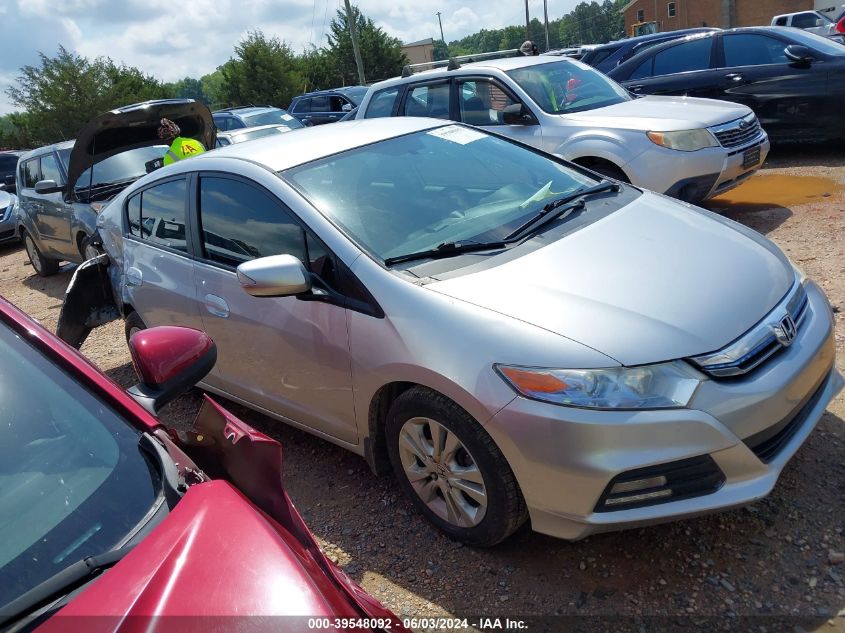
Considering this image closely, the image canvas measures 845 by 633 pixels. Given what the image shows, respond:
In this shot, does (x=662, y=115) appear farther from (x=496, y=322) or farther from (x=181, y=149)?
(x=496, y=322)

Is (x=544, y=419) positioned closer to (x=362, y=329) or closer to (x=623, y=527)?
(x=623, y=527)

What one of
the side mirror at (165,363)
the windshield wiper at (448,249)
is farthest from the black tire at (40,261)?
the side mirror at (165,363)

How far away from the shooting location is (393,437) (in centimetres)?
296

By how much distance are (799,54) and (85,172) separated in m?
7.99

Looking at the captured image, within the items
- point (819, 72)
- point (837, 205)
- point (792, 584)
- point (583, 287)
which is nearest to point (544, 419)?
point (583, 287)

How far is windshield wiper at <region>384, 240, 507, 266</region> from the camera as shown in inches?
119

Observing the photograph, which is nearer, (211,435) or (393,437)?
(211,435)

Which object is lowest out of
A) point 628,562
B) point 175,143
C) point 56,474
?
point 628,562

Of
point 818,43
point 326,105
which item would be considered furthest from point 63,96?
point 818,43

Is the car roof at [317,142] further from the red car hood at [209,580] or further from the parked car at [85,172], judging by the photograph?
the red car hood at [209,580]

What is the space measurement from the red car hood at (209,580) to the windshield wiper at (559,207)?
6.37 feet

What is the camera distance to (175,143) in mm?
6352

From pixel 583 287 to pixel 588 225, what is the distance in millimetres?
628

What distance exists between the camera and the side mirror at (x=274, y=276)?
2.92 meters
